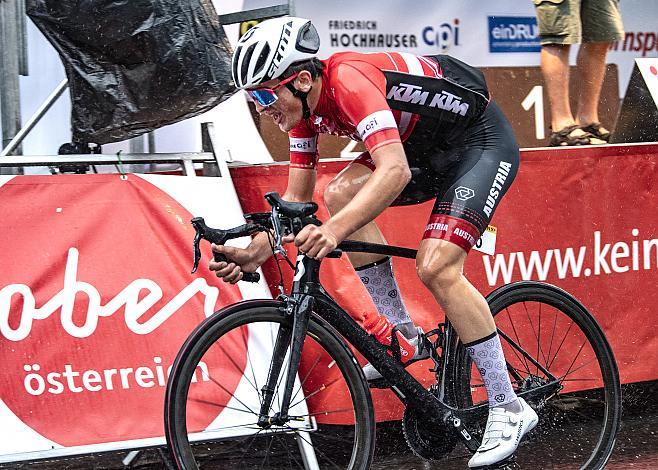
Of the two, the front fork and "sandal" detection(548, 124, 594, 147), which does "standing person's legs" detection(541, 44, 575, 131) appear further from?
the front fork

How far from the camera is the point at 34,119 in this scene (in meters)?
5.57

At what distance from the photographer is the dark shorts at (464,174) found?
4.33 m

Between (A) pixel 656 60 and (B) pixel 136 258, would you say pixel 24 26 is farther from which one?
(A) pixel 656 60

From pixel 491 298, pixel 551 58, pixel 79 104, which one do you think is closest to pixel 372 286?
pixel 491 298

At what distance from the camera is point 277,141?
22.1 feet

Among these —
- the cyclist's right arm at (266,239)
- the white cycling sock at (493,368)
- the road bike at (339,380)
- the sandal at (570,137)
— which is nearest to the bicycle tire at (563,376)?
the road bike at (339,380)

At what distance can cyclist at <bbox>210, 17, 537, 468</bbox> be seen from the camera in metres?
3.99

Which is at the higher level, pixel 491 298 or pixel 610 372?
pixel 491 298

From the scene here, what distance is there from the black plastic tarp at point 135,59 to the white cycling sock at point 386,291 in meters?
1.30

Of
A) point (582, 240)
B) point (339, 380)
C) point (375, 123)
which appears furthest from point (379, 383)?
point (582, 240)

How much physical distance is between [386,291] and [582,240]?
1931 millimetres

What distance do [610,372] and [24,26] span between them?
3.59 meters

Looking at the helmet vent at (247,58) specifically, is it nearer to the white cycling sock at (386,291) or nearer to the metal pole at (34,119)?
the white cycling sock at (386,291)

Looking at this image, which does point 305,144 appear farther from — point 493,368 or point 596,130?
point 596,130
